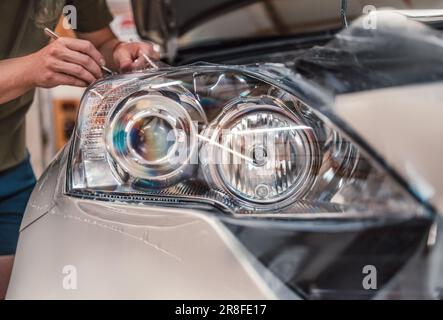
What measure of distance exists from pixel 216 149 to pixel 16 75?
595mm

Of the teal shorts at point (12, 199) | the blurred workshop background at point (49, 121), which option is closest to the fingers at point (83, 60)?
the teal shorts at point (12, 199)

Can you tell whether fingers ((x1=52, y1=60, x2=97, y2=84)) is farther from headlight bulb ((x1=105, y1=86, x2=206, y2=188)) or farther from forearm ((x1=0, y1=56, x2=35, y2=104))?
headlight bulb ((x1=105, y1=86, x2=206, y2=188))

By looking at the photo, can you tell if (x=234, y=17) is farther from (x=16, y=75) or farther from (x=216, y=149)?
(x=216, y=149)

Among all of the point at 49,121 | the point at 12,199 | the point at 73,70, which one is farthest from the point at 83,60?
the point at 49,121

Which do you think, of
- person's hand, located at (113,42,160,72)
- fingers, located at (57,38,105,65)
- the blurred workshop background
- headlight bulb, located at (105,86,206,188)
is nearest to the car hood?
the blurred workshop background

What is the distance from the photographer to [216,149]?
3.21ft

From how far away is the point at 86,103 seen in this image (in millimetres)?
1051

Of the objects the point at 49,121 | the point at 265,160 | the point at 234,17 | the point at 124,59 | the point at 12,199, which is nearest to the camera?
the point at 265,160

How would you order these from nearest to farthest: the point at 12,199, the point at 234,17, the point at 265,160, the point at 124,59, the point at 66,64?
the point at 265,160
the point at 66,64
the point at 124,59
the point at 12,199
the point at 234,17

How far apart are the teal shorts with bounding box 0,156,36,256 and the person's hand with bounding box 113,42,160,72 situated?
0.52 metres

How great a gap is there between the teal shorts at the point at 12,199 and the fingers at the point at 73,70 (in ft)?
2.28

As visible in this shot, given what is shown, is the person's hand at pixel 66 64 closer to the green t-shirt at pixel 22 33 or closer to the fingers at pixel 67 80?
the fingers at pixel 67 80

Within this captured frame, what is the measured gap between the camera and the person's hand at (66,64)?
123 centimetres

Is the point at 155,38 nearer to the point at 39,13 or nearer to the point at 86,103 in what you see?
the point at 39,13
